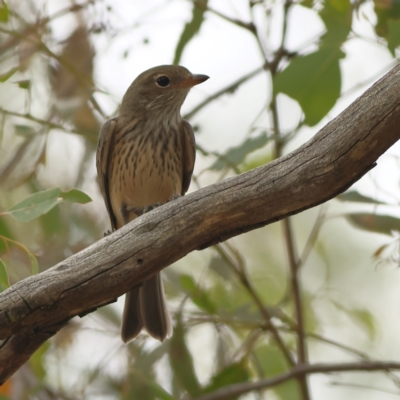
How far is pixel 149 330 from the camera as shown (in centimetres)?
398

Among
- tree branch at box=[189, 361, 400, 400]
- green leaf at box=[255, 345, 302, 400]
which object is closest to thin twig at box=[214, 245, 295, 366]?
tree branch at box=[189, 361, 400, 400]

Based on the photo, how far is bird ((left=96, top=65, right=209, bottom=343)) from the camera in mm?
4266

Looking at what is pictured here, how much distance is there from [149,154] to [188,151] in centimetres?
29

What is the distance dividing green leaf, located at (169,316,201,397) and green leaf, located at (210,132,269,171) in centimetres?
100

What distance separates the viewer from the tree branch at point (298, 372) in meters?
3.71

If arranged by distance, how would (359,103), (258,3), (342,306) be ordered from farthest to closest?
(342,306), (258,3), (359,103)

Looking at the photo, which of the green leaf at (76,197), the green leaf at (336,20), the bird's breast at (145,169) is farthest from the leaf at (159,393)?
the green leaf at (336,20)

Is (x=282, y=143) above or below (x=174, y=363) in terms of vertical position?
above

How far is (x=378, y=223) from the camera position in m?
3.55

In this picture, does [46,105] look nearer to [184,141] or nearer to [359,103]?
[184,141]

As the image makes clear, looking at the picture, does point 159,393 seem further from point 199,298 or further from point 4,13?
point 4,13

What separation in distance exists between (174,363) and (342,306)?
1.35 m

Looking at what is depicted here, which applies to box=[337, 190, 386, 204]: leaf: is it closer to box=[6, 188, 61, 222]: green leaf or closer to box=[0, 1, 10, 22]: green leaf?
box=[6, 188, 61, 222]: green leaf

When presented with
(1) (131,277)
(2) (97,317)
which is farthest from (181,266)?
(1) (131,277)
